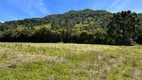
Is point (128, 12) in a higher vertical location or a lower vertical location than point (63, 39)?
higher

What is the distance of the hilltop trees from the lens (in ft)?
171

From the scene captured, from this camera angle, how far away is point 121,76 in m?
9.66

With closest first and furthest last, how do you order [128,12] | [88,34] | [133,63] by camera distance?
1. [133,63]
2. [128,12]
3. [88,34]

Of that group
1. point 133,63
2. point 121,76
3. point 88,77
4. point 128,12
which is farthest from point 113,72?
point 128,12

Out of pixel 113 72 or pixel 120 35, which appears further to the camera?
pixel 120 35

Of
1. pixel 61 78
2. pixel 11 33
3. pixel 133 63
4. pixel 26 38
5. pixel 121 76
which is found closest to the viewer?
pixel 61 78

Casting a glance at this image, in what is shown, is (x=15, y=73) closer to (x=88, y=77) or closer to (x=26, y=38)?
(x=88, y=77)

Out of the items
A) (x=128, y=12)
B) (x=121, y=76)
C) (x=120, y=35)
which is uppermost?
(x=128, y=12)

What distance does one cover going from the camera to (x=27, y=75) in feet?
28.7

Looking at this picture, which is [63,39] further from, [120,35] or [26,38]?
[120,35]

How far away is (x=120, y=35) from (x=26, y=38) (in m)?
33.3

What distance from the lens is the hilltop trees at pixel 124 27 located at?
5206 cm

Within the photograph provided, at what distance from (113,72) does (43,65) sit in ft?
13.0

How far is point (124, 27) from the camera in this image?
5253 cm
